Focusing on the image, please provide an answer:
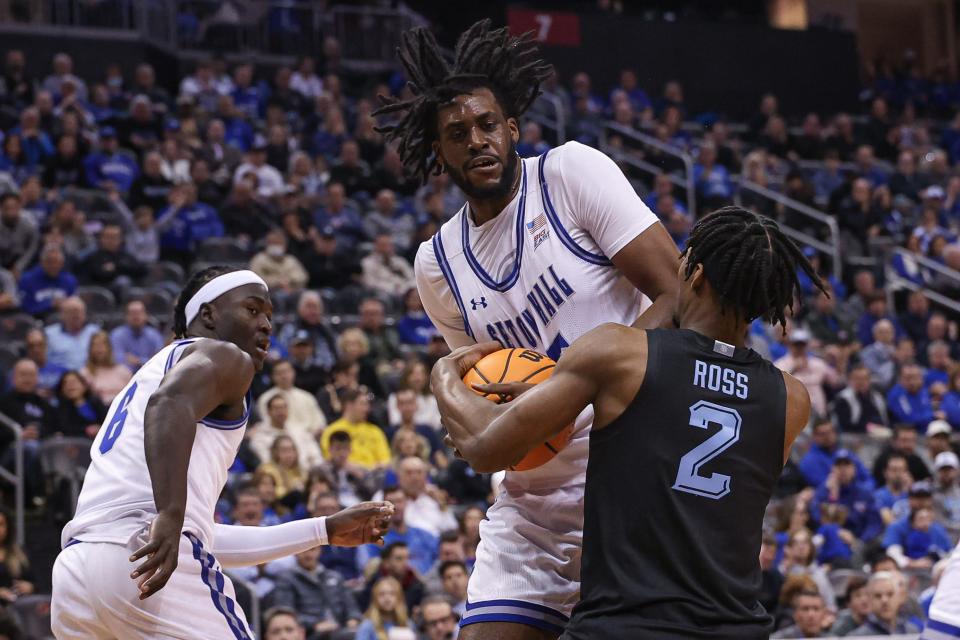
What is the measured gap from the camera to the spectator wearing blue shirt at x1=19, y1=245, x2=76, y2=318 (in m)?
11.8

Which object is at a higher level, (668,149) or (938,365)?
(668,149)

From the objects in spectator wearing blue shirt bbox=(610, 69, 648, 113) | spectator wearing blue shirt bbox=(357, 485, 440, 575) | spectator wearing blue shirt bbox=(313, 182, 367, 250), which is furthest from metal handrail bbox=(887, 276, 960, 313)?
spectator wearing blue shirt bbox=(357, 485, 440, 575)

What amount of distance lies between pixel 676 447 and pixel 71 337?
853 centimetres

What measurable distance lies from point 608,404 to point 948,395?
1144 cm

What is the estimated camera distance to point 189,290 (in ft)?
15.2

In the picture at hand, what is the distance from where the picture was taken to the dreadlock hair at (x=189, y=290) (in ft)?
15.1

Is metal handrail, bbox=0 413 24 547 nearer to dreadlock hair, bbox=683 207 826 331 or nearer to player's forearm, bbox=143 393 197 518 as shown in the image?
player's forearm, bbox=143 393 197 518

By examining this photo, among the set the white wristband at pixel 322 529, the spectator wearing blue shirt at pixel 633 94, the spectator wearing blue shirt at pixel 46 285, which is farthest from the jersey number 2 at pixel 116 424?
the spectator wearing blue shirt at pixel 633 94

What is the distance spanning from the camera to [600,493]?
11.3ft

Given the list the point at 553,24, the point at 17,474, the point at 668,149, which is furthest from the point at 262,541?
the point at 553,24

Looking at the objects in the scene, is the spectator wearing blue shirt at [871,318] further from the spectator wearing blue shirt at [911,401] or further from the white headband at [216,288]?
the white headband at [216,288]

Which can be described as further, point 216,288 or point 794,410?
point 216,288

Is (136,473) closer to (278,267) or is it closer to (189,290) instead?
(189,290)

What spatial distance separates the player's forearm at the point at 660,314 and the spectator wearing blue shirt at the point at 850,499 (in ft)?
26.4
